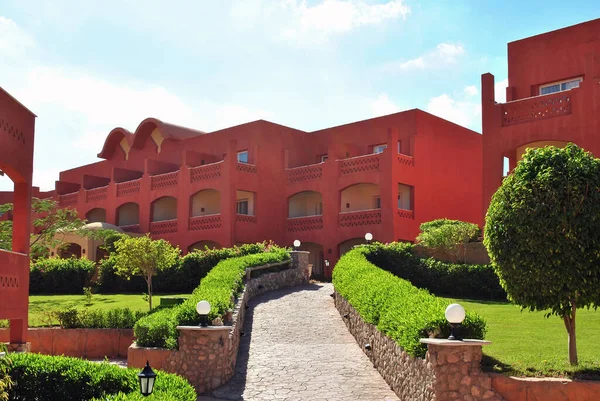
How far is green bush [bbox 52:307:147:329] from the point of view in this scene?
1644cm

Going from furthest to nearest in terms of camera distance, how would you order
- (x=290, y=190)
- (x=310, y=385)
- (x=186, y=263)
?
1. (x=290, y=190)
2. (x=186, y=263)
3. (x=310, y=385)

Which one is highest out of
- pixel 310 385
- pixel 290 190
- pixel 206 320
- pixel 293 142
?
pixel 293 142

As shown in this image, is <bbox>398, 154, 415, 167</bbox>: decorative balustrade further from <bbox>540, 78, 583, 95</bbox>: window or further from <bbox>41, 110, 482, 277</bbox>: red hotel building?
<bbox>540, 78, 583, 95</bbox>: window

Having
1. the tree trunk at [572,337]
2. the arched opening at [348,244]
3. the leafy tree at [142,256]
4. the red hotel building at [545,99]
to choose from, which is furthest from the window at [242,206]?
the tree trunk at [572,337]

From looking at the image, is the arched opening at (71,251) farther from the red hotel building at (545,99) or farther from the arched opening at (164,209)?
the red hotel building at (545,99)

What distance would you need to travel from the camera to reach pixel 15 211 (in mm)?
14195

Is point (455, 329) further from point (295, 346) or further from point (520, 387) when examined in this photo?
point (295, 346)

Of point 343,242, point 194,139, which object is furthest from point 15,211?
point 194,139

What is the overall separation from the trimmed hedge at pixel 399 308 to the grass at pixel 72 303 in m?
6.91

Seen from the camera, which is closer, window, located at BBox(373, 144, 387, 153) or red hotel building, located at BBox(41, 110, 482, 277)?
red hotel building, located at BBox(41, 110, 482, 277)

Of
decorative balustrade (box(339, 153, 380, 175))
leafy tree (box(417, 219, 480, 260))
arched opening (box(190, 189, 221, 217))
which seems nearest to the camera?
leafy tree (box(417, 219, 480, 260))

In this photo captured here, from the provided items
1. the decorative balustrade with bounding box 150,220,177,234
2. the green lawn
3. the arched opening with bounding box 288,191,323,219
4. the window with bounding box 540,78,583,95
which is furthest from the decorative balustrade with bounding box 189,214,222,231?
the green lawn

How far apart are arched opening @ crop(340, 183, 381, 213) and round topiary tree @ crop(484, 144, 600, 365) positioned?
1980 centimetres

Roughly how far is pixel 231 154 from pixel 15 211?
1563 centimetres
